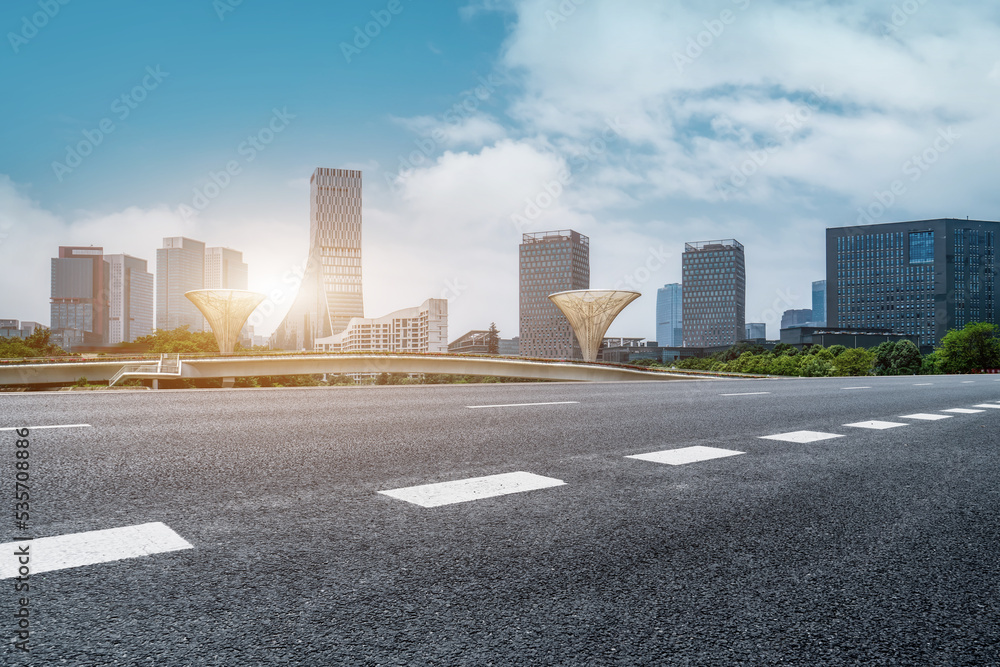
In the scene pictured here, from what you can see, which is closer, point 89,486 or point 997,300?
point 89,486

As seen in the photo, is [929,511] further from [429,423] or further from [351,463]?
[429,423]

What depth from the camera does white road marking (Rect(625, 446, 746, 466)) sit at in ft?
13.7

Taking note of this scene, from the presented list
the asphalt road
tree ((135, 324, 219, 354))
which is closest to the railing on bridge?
the asphalt road

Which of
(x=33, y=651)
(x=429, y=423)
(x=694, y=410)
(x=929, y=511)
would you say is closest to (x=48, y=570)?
(x=33, y=651)

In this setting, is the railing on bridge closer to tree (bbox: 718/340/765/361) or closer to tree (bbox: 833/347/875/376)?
tree (bbox: 833/347/875/376)

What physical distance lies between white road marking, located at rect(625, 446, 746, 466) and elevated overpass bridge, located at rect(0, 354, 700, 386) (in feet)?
57.8

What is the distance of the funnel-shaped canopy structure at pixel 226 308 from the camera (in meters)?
40.4

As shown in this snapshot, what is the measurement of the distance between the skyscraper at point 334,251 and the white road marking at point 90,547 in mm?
162908

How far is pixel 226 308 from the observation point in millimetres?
40750

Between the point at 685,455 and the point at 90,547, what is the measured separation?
11.1 feet

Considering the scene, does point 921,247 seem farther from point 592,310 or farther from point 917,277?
point 592,310

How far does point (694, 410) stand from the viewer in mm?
7734

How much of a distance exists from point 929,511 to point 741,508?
86 centimetres

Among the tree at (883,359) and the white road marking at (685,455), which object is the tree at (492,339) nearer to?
the tree at (883,359)
